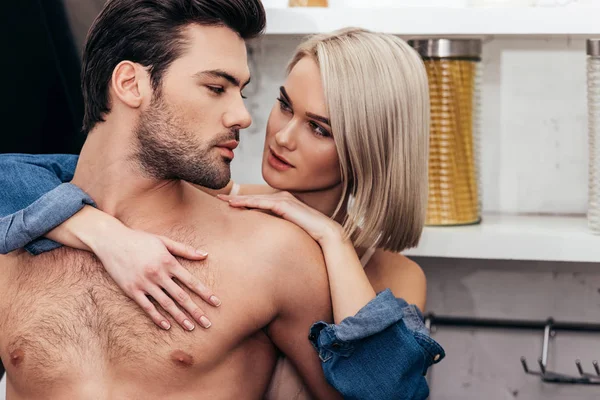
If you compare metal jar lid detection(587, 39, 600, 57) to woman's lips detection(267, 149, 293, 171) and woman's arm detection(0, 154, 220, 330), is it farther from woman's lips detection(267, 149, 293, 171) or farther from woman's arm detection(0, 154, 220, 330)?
woman's arm detection(0, 154, 220, 330)

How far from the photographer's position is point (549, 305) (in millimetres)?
2094

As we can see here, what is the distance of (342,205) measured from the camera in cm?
168

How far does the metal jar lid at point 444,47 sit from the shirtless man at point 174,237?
50 centimetres

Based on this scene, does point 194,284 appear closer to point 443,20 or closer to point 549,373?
point 443,20

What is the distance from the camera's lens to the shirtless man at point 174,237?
1.30m

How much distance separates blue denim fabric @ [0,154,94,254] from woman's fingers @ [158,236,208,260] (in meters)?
0.16

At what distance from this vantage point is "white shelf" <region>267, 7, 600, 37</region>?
5.67ft

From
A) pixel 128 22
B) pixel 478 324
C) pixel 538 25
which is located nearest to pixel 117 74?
pixel 128 22

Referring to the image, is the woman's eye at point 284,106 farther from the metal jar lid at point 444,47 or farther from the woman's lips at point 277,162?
the metal jar lid at point 444,47

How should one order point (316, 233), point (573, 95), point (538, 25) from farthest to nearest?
point (573, 95)
point (538, 25)
point (316, 233)

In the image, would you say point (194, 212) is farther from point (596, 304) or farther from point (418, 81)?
point (596, 304)

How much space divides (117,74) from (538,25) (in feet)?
2.97

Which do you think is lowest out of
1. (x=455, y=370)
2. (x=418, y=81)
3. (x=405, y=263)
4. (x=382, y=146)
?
(x=455, y=370)

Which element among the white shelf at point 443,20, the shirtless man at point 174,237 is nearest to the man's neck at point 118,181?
the shirtless man at point 174,237
